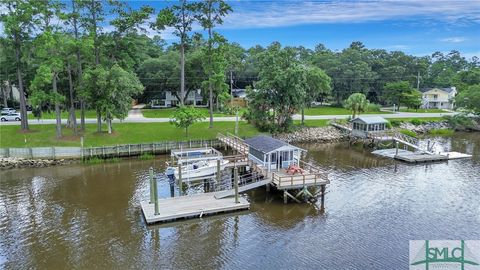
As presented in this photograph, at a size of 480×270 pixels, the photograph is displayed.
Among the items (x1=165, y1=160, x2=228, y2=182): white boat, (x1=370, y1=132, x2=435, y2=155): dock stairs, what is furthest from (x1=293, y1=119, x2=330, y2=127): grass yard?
(x1=165, y1=160, x2=228, y2=182): white boat

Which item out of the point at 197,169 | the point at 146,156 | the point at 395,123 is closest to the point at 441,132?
the point at 395,123

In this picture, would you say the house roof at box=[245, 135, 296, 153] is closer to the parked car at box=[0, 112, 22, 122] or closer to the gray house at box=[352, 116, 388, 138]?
the gray house at box=[352, 116, 388, 138]

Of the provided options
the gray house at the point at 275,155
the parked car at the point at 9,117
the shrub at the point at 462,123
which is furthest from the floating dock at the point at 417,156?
the parked car at the point at 9,117

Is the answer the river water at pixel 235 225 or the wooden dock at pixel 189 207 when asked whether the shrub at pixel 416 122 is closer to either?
the river water at pixel 235 225

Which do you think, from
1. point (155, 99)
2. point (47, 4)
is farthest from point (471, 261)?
point (155, 99)

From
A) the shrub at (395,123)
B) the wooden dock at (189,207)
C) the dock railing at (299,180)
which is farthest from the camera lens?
the shrub at (395,123)

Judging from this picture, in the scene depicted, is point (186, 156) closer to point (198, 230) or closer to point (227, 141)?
point (227, 141)
